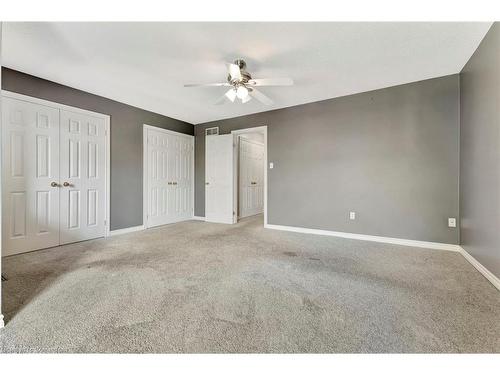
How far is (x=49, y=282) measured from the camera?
2.00 m

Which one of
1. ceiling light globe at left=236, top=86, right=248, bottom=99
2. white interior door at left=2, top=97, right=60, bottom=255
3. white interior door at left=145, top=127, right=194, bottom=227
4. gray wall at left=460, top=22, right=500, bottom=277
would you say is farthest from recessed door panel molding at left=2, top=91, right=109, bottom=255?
gray wall at left=460, top=22, right=500, bottom=277

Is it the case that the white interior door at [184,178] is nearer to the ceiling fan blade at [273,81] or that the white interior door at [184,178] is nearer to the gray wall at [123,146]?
the gray wall at [123,146]

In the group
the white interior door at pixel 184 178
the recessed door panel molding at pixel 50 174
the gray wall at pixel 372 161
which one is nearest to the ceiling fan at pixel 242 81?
the gray wall at pixel 372 161

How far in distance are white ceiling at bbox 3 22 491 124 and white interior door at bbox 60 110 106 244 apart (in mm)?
573

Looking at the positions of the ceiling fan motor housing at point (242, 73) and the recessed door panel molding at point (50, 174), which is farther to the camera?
the recessed door panel molding at point (50, 174)

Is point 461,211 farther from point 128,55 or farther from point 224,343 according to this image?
point 128,55

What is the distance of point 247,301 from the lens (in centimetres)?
169

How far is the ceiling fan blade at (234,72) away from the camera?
7.52 feet

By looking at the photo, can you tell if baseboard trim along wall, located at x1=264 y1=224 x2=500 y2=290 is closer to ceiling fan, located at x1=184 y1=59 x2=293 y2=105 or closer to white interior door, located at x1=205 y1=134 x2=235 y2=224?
white interior door, located at x1=205 y1=134 x2=235 y2=224

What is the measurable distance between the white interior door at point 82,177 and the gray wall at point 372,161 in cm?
278

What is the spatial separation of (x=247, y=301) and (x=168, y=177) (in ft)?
12.1
